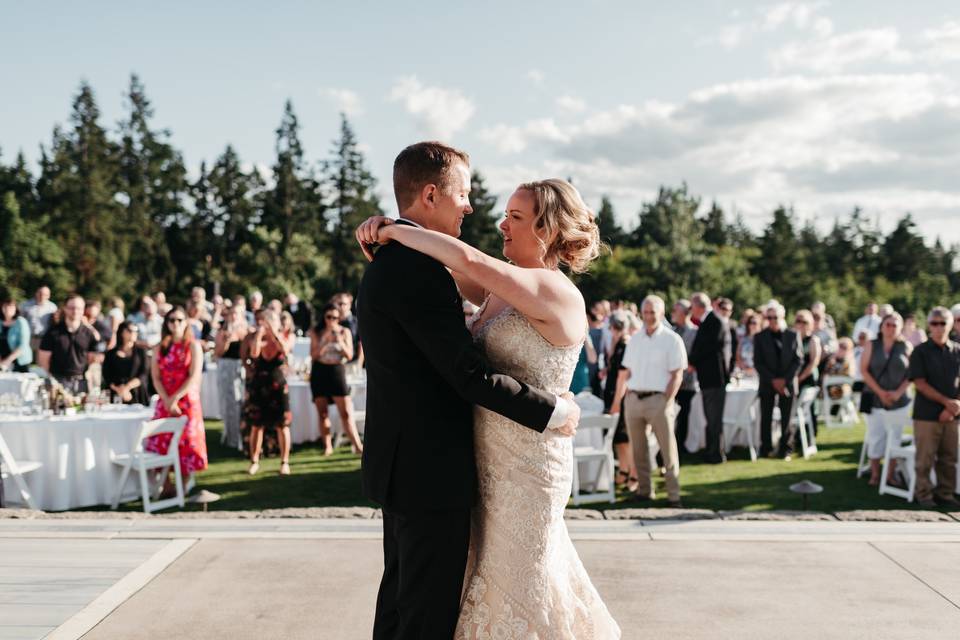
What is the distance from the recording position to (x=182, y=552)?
4.87 meters

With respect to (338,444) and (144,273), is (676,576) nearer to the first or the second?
(338,444)

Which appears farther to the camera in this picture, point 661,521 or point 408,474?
point 661,521

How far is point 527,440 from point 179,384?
229 inches

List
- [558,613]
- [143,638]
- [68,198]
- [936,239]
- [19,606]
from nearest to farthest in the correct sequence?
[558,613] < [143,638] < [19,606] < [68,198] < [936,239]

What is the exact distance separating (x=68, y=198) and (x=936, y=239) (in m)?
69.0

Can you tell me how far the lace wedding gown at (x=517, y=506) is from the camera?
2.53 metres

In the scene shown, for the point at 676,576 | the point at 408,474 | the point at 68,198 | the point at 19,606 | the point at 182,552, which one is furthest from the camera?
the point at 68,198

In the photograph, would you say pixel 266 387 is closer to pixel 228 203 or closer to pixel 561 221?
pixel 561 221

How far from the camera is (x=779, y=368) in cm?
988

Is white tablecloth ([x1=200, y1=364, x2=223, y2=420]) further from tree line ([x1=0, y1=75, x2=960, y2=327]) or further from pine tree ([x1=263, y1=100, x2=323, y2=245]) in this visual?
pine tree ([x1=263, y1=100, x2=323, y2=245])

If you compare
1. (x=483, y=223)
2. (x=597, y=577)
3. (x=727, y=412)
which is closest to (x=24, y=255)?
(x=483, y=223)

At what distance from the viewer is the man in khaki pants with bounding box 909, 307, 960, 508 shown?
7277mm

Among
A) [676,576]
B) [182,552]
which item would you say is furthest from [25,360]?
[676,576]

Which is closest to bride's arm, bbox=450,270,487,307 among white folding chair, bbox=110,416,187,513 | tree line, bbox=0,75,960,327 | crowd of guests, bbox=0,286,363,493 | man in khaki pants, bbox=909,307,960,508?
white folding chair, bbox=110,416,187,513
